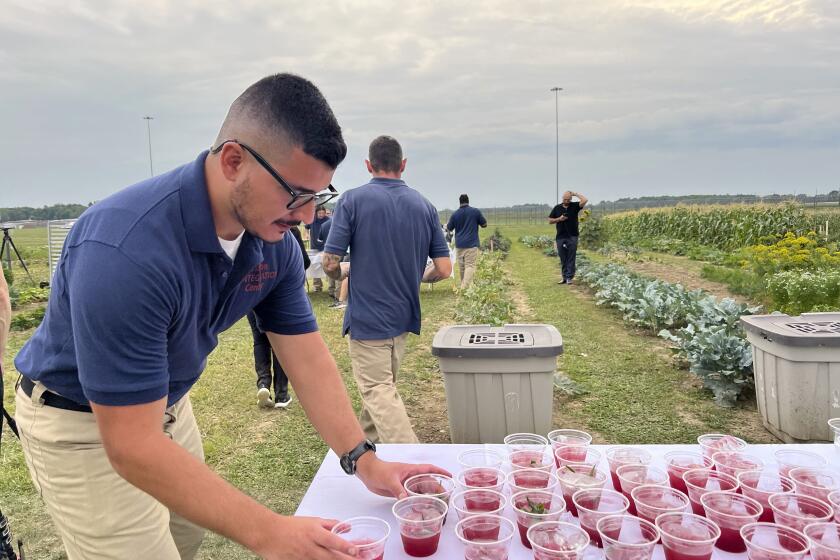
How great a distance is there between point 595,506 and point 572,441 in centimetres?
36

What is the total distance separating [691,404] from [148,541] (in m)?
5.07

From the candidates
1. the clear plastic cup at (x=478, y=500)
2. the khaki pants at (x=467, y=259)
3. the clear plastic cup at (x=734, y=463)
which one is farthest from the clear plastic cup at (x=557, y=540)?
the khaki pants at (x=467, y=259)

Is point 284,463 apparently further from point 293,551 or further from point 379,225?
point 293,551

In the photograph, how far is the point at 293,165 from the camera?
4.75 feet

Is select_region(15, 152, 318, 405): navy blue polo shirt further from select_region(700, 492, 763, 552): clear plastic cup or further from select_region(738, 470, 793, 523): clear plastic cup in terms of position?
select_region(738, 470, 793, 523): clear plastic cup

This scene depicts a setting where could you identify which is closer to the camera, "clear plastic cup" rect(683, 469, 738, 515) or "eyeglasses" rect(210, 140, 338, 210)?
"eyeglasses" rect(210, 140, 338, 210)

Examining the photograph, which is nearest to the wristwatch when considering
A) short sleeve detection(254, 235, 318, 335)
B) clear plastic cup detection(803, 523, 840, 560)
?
short sleeve detection(254, 235, 318, 335)

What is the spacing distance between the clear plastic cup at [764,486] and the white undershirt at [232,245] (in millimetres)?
1546

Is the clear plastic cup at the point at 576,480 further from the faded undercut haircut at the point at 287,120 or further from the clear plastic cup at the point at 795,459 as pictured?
the faded undercut haircut at the point at 287,120

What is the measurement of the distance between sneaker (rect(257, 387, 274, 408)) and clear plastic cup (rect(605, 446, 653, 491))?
13.9ft

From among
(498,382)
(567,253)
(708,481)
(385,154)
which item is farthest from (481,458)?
(567,253)

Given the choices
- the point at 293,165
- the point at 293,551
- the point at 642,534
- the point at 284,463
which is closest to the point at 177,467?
the point at 293,551

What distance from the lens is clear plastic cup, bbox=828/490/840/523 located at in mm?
1448

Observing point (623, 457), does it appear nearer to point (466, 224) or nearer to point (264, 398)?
point (264, 398)
